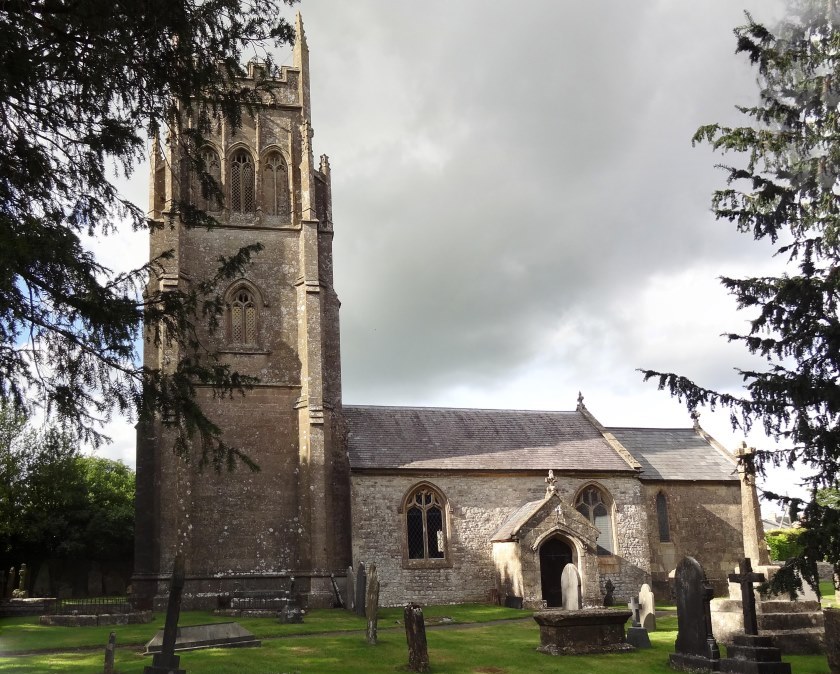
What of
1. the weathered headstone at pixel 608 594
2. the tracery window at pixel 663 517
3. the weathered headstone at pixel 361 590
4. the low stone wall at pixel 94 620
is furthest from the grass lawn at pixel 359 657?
the tracery window at pixel 663 517

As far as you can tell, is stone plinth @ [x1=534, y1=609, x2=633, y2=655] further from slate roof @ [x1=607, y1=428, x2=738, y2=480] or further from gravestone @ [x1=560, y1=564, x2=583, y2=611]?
slate roof @ [x1=607, y1=428, x2=738, y2=480]

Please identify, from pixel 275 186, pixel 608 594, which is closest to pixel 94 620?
pixel 275 186

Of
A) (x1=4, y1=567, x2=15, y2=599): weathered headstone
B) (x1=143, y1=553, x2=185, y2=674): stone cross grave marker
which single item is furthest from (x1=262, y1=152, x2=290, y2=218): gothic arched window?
(x1=143, y1=553, x2=185, y2=674): stone cross grave marker

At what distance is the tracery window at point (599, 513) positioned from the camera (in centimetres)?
2873

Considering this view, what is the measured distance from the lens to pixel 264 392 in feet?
86.6

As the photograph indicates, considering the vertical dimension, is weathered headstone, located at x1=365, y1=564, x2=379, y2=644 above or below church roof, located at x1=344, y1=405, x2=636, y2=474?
below

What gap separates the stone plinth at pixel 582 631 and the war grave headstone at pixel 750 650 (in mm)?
2603

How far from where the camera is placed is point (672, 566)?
29.4 metres

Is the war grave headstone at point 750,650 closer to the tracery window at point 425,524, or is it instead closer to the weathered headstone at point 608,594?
the weathered headstone at point 608,594

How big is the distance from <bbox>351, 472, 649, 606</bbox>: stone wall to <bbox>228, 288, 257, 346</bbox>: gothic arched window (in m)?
6.10

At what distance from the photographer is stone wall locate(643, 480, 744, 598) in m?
29.4

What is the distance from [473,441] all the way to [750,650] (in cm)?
1719

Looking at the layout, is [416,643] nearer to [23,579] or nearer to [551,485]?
[551,485]

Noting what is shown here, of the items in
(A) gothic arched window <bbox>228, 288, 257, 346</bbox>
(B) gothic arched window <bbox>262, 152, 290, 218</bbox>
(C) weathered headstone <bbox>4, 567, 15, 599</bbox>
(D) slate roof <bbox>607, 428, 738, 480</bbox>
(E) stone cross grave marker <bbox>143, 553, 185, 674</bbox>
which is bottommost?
(C) weathered headstone <bbox>4, 567, 15, 599</bbox>
